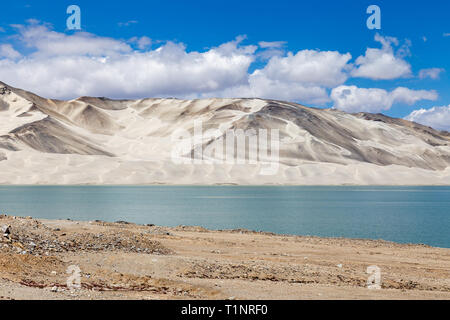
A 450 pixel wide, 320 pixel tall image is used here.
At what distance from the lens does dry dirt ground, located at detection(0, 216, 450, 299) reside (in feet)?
48.2

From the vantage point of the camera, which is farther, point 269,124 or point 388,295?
point 269,124

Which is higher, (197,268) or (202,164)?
(202,164)

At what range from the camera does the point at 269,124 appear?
18675 centimetres

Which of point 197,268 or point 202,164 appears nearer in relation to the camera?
point 197,268

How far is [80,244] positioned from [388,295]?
12.0m

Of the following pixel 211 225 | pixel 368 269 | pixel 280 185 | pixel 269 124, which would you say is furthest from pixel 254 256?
pixel 269 124

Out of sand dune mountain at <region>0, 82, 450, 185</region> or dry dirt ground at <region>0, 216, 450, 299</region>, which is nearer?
dry dirt ground at <region>0, 216, 450, 299</region>

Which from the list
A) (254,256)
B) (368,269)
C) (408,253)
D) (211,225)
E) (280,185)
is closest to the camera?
(368,269)

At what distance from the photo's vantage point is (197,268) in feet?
60.4

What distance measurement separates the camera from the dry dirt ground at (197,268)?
48.2ft

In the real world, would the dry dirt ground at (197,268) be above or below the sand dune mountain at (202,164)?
below

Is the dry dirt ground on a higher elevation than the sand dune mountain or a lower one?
lower

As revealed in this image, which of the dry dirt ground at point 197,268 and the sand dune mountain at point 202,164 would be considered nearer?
the dry dirt ground at point 197,268
